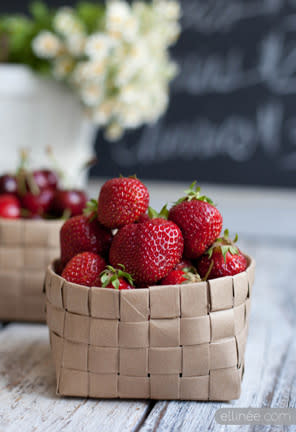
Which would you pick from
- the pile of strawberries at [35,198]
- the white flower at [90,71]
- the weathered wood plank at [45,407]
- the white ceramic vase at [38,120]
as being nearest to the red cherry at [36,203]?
the pile of strawberries at [35,198]

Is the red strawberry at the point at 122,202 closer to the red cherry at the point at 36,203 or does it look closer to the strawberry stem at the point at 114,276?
the strawberry stem at the point at 114,276

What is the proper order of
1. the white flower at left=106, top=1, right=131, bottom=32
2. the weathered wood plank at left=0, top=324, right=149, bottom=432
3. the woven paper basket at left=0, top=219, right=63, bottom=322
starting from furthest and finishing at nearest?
the white flower at left=106, top=1, right=131, bottom=32
the woven paper basket at left=0, top=219, right=63, bottom=322
the weathered wood plank at left=0, top=324, right=149, bottom=432

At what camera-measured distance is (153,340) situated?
771mm

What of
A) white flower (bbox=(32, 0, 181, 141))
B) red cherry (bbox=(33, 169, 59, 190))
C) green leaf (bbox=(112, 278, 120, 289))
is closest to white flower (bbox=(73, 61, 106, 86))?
white flower (bbox=(32, 0, 181, 141))

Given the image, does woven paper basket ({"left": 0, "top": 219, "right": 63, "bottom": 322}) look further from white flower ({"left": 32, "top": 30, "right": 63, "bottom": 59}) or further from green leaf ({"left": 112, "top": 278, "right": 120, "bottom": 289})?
white flower ({"left": 32, "top": 30, "right": 63, "bottom": 59})

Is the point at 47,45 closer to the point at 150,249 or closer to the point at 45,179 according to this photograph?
the point at 45,179

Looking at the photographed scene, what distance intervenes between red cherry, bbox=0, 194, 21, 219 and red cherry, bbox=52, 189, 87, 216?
81 millimetres

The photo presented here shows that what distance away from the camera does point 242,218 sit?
2.43m

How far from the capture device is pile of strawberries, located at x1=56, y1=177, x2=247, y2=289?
79cm

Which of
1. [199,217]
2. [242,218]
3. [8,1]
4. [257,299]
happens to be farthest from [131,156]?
[199,217]

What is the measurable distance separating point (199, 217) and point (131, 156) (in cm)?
180

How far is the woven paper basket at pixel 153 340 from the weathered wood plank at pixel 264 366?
30 millimetres

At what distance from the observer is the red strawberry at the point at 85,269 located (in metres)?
0.81

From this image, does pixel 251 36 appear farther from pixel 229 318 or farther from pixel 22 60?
pixel 229 318
